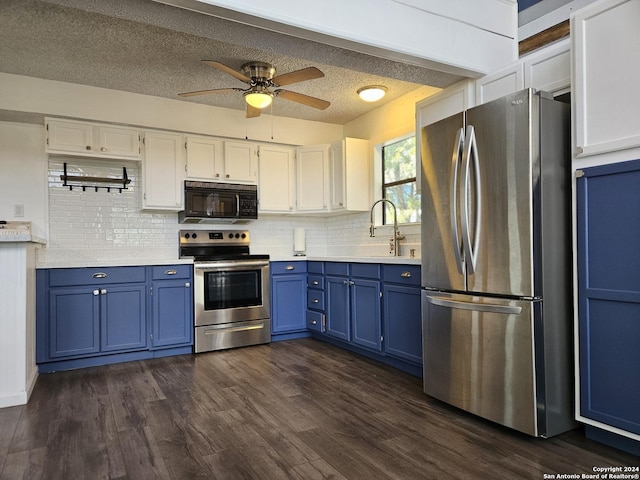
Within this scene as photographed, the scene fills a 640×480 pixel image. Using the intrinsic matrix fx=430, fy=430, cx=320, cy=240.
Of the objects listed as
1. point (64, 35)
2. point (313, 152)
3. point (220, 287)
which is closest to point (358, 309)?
point (220, 287)

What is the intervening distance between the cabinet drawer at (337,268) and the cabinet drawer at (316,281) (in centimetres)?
16

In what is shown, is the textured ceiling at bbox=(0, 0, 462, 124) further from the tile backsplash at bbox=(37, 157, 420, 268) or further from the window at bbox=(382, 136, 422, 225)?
the tile backsplash at bbox=(37, 157, 420, 268)

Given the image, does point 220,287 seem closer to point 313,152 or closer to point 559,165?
point 313,152

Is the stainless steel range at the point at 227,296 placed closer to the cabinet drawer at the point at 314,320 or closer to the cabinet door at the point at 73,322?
the cabinet drawer at the point at 314,320

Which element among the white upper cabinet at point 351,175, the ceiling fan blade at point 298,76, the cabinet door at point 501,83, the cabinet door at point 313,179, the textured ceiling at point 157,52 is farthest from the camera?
the cabinet door at point 313,179

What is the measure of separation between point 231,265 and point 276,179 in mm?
1228

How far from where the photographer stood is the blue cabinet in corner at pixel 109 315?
3.57 m

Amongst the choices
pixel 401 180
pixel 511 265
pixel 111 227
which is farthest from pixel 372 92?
pixel 111 227

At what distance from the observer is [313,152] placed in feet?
16.9

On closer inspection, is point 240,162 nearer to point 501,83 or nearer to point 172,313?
point 172,313

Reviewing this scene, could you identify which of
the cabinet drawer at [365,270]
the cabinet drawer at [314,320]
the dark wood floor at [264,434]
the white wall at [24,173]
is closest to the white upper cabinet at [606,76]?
the dark wood floor at [264,434]

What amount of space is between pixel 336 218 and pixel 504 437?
11.7ft

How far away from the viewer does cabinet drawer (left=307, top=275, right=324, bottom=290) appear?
14.9 ft

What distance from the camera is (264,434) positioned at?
2324 mm
